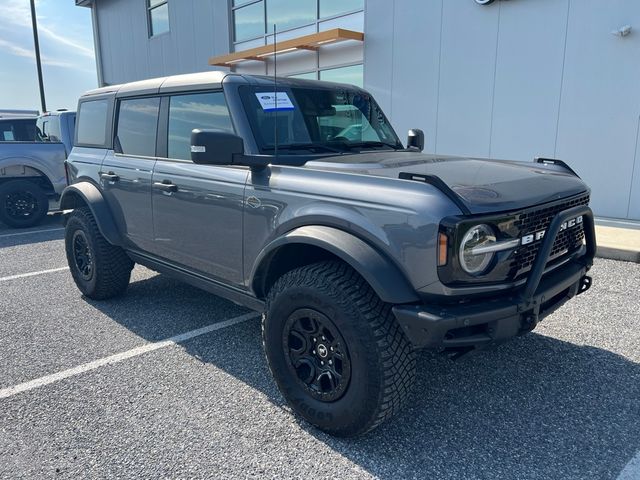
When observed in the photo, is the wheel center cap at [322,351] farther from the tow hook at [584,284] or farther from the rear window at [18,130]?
the rear window at [18,130]

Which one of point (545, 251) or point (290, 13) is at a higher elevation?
point (290, 13)

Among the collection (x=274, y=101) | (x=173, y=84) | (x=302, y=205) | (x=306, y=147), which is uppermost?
(x=173, y=84)

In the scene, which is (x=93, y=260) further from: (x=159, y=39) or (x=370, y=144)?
(x=159, y=39)

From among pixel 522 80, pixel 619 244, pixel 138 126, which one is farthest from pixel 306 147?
pixel 522 80

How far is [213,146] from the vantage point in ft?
8.91

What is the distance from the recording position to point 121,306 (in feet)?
14.9

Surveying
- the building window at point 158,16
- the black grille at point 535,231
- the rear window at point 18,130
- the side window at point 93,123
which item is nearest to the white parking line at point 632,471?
the black grille at point 535,231

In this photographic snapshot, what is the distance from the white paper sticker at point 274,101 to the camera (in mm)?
3295

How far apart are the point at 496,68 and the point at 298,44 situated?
14.0ft

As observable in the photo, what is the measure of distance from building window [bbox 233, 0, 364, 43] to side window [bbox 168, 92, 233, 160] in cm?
775

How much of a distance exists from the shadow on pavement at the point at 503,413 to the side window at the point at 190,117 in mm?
1440

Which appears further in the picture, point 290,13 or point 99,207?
point 290,13

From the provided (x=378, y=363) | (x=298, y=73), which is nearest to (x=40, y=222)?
(x=298, y=73)

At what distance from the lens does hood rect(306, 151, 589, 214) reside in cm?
234
